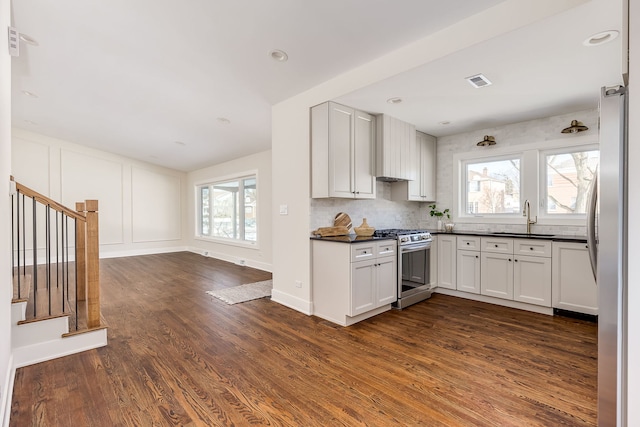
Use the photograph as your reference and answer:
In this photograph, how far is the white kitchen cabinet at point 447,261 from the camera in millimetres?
4297

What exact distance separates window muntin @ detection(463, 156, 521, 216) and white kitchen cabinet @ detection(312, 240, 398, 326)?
1.93 metres

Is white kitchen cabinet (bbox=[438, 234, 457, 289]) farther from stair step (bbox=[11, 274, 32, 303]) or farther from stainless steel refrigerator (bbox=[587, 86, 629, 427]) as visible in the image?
stair step (bbox=[11, 274, 32, 303])

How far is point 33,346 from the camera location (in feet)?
8.10

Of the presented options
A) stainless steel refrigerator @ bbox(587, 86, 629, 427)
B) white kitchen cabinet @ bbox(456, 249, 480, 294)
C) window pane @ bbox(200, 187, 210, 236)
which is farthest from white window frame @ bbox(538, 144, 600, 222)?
window pane @ bbox(200, 187, 210, 236)

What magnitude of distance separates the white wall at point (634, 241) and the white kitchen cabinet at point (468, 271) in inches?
119

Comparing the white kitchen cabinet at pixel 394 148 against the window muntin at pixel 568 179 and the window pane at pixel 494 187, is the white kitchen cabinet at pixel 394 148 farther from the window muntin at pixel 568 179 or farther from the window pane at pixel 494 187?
the window muntin at pixel 568 179

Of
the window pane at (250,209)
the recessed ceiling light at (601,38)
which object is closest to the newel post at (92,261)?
the window pane at (250,209)

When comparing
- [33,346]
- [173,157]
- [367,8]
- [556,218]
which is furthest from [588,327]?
Answer: [173,157]

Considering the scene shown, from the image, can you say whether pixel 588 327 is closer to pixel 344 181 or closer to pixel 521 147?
pixel 521 147

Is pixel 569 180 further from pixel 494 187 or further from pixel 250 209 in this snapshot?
pixel 250 209

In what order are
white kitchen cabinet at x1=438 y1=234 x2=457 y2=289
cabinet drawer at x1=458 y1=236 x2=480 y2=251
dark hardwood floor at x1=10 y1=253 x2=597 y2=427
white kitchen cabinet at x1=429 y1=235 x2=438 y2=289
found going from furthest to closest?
white kitchen cabinet at x1=429 y1=235 x2=438 y2=289
white kitchen cabinet at x1=438 y1=234 x2=457 y2=289
cabinet drawer at x1=458 y1=236 x2=480 y2=251
dark hardwood floor at x1=10 y1=253 x2=597 y2=427

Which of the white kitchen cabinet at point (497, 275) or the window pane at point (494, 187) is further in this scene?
the window pane at point (494, 187)

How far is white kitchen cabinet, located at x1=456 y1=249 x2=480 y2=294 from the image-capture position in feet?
A: 13.3

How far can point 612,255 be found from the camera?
1247 millimetres
